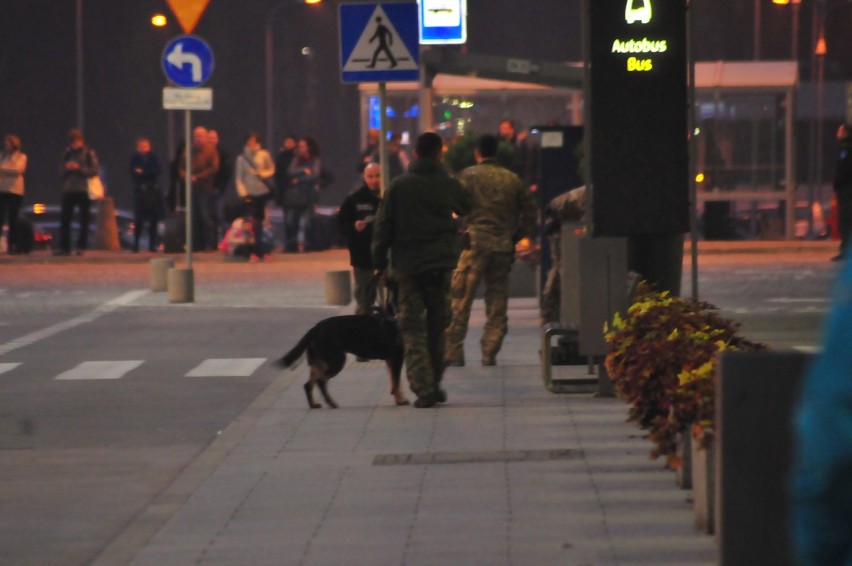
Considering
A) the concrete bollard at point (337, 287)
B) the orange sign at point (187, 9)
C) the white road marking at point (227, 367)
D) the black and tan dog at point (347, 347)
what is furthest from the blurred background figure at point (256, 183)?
the black and tan dog at point (347, 347)

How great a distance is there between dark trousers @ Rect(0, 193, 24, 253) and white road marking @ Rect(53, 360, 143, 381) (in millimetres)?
14871

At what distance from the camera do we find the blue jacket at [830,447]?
2.82 meters

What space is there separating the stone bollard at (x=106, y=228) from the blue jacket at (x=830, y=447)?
30469 millimetres

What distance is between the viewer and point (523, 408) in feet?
38.1

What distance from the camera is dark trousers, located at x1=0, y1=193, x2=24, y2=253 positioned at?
2973cm

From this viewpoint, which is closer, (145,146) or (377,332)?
(377,332)

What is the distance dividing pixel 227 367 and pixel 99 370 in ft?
3.28

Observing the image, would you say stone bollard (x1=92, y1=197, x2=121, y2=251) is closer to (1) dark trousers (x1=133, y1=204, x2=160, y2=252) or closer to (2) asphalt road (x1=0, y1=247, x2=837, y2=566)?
(1) dark trousers (x1=133, y1=204, x2=160, y2=252)

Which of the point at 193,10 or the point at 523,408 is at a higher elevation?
the point at 193,10

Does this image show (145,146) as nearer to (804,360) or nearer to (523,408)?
(523,408)

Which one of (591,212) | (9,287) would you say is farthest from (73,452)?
(9,287)

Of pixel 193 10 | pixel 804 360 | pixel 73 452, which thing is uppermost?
pixel 193 10

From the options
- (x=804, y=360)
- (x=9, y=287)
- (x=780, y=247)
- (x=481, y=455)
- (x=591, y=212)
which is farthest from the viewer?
(x=780, y=247)

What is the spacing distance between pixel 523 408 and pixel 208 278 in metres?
14.5
